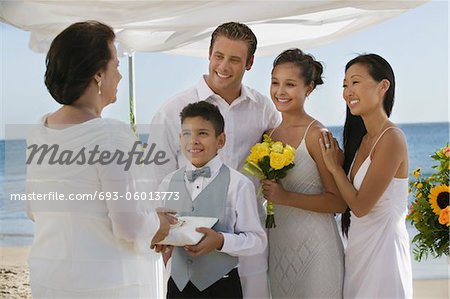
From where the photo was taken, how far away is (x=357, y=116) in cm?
322

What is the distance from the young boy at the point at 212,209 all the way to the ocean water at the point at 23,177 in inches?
26.6

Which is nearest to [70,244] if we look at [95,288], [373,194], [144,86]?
[95,288]

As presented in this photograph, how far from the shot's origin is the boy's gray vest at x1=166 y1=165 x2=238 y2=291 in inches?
112

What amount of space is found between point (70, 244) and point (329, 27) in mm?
2611

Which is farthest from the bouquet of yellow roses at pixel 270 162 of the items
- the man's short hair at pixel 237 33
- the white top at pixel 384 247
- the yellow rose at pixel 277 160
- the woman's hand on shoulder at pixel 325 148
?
the man's short hair at pixel 237 33

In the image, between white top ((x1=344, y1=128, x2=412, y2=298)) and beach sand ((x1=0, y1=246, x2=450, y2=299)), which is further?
beach sand ((x1=0, y1=246, x2=450, y2=299))

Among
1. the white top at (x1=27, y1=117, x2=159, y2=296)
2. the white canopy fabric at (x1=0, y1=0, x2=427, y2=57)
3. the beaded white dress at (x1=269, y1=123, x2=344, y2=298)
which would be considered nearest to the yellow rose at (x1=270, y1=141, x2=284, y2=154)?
the beaded white dress at (x1=269, y1=123, x2=344, y2=298)

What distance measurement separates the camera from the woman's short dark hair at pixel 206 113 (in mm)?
2918

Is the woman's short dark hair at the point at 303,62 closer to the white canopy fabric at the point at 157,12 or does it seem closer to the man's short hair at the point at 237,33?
the man's short hair at the point at 237,33

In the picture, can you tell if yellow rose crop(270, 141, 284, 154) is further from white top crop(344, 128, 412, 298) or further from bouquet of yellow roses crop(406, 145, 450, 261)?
bouquet of yellow roses crop(406, 145, 450, 261)

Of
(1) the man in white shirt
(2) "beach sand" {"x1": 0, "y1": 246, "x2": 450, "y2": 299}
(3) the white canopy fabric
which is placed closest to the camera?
(1) the man in white shirt

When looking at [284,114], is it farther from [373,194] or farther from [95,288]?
[95,288]

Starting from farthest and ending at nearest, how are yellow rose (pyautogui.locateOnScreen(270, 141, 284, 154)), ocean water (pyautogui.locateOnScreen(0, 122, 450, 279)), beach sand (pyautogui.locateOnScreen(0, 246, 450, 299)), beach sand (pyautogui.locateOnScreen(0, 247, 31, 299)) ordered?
beach sand (pyautogui.locateOnScreen(0, 247, 31, 299)) < beach sand (pyautogui.locateOnScreen(0, 246, 450, 299)) < ocean water (pyautogui.locateOnScreen(0, 122, 450, 279)) < yellow rose (pyautogui.locateOnScreen(270, 141, 284, 154))

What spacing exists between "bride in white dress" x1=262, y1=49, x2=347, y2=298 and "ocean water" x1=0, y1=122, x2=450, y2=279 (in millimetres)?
1115
